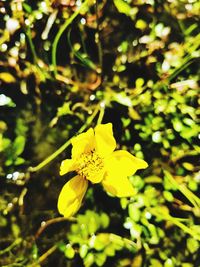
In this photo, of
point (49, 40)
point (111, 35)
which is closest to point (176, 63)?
point (111, 35)

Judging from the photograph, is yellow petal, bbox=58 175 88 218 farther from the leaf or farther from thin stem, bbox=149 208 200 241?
the leaf

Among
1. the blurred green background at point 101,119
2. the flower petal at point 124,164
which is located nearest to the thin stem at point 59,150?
the blurred green background at point 101,119

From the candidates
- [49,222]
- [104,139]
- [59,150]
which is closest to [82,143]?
[104,139]

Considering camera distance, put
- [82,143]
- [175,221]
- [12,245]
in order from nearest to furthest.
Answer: [82,143], [175,221], [12,245]

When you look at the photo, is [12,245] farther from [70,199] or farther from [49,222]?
[70,199]

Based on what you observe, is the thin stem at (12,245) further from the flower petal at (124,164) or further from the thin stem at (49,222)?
the flower petal at (124,164)

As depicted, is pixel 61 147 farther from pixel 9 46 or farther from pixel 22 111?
pixel 9 46
